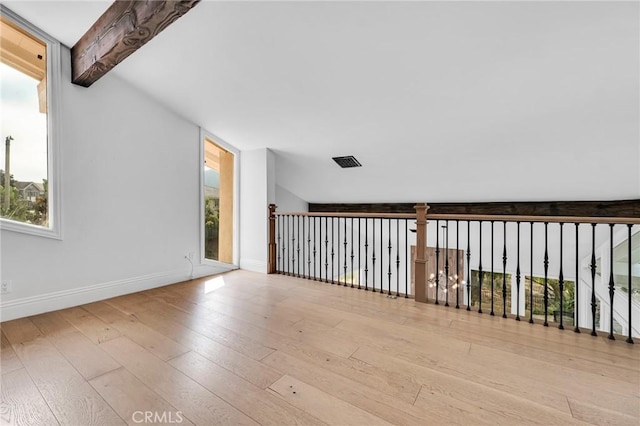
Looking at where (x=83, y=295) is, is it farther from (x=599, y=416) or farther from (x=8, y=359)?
(x=599, y=416)

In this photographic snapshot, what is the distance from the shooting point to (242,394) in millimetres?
1488

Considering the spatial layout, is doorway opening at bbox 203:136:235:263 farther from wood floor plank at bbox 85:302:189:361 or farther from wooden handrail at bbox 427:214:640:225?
wooden handrail at bbox 427:214:640:225

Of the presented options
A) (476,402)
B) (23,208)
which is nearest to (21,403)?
(23,208)

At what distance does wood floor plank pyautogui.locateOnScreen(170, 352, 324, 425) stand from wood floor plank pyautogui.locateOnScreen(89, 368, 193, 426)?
8.4 inches

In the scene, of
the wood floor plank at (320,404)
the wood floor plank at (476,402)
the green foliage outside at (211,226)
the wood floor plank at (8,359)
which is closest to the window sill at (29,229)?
the wood floor plank at (8,359)

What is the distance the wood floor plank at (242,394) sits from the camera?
132cm

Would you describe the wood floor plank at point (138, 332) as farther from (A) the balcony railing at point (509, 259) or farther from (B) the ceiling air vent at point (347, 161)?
(B) the ceiling air vent at point (347, 161)

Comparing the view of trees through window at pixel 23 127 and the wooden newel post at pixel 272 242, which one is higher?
the view of trees through window at pixel 23 127

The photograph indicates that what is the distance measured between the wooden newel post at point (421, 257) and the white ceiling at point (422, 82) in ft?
3.22

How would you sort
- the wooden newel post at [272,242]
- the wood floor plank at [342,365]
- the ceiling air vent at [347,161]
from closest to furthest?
1. the wood floor plank at [342,365]
2. the ceiling air vent at [347,161]
3. the wooden newel post at [272,242]

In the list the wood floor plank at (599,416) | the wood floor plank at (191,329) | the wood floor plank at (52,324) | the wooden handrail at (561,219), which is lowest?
the wood floor plank at (599,416)

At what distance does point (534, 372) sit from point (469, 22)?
2.35 meters

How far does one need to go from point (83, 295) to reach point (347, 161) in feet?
11.9

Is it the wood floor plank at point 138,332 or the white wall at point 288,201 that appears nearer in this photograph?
the wood floor plank at point 138,332
